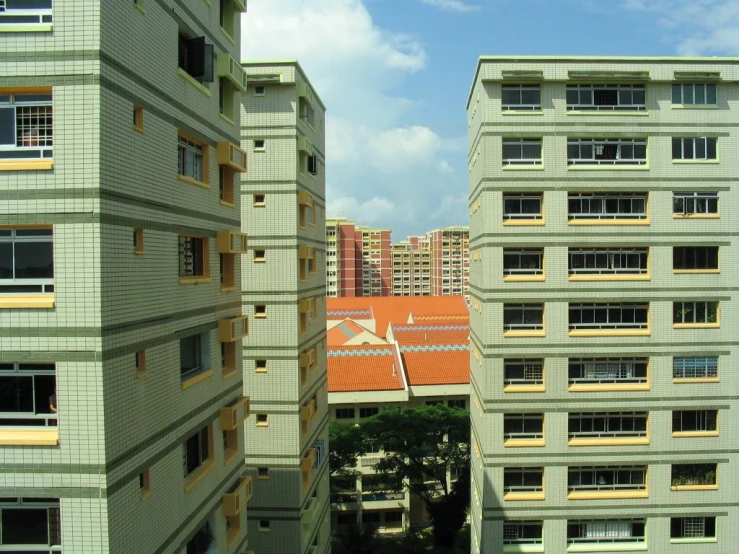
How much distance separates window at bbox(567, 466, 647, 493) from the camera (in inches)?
615

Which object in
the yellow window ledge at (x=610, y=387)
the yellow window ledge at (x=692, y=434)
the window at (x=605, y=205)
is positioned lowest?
the yellow window ledge at (x=692, y=434)

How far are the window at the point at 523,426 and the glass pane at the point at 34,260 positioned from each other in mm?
12013

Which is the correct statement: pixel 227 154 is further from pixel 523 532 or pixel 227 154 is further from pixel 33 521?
pixel 523 532

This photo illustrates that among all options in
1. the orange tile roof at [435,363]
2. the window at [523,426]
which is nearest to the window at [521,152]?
the window at [523,426]

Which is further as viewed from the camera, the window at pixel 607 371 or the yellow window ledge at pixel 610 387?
the window at pixel 607 371

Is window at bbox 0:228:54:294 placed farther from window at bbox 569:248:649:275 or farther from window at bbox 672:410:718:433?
window at bbox 672:410:718:433

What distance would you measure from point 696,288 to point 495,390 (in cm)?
589

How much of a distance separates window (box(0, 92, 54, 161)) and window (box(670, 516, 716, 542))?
16790 millimetres

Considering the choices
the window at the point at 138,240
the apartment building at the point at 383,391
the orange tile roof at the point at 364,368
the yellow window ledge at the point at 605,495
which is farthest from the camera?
the orange tile roof at the point at 364,368

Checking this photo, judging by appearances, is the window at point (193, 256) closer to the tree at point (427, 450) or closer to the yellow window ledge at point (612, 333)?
the yellow window ledge at point (612, 333)

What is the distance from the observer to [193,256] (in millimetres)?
10094

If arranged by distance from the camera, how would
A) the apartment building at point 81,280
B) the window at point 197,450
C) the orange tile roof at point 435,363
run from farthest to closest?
1. the orange tile roof at point 435,363
2. the window at point 197,450
3. the apartment building at point 81,280

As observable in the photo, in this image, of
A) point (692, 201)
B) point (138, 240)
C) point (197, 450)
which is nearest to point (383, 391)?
point (692, 201)

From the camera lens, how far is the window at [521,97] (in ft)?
50.2
